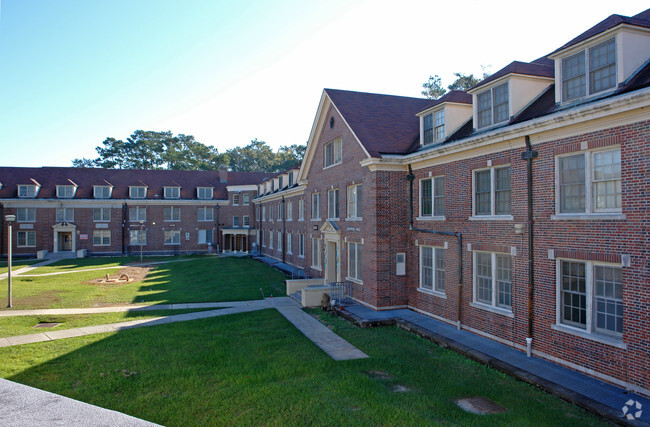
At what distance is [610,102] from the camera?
8.62m

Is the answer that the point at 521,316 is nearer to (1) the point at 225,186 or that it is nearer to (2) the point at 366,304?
(2) the point at 366,304

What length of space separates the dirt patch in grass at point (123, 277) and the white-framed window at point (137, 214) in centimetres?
1491

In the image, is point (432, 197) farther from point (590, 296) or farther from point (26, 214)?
point (26, 214)

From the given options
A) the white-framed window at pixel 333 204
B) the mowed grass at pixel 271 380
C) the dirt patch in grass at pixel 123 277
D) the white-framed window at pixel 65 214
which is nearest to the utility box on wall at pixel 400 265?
the mowed grass at pixel 271 380

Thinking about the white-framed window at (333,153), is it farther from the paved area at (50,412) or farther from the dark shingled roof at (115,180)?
the dark shingled roof at (115,180)

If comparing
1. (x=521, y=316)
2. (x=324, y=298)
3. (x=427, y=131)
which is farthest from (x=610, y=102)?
(x=324, y=298)

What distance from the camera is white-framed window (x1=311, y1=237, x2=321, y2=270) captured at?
79.4 feet

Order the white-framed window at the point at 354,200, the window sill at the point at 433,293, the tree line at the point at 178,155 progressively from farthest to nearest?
1. the tree line at the point at 178,155
2. the white-framed window at the point at 354,200
3. the window sill at the point at 433,293

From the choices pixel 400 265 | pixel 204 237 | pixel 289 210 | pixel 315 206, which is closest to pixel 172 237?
pixel 204 237

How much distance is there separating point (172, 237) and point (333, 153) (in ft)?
114

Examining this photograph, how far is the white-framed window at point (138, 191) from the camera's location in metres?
48.9

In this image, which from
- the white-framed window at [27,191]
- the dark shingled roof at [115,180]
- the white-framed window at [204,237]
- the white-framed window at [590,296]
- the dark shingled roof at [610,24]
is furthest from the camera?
the white-framed window at [204,237]

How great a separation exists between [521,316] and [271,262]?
26268 millimetres

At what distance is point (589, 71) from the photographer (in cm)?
995
